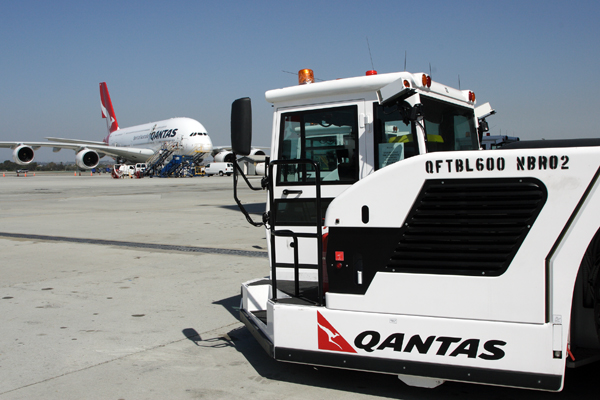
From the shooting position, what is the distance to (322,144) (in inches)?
170

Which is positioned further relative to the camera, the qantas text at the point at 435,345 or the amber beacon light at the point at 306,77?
the amber beacon light at the point at 306,77

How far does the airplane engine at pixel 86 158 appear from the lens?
1859 inches

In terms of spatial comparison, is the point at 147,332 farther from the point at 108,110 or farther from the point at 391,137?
the point at 108,110

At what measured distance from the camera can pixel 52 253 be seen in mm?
8992

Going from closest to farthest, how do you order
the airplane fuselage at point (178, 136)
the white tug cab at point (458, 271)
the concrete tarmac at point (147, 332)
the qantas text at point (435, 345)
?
the white tug cab at point (458, 271) → the qantas text at point (435, 345) → the concrete tarmac at point (147, 332) → the airplane fuselage at point (178, 136)

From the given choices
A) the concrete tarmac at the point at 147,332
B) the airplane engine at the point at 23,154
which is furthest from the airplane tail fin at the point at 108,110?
the concrete tarmac at the point at 147,332

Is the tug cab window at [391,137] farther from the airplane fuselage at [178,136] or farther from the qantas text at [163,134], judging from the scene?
the qantas text at [163,134]

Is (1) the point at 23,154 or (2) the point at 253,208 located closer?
(2) the point at 253,208

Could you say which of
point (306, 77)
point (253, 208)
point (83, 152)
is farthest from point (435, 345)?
point (83, 152)

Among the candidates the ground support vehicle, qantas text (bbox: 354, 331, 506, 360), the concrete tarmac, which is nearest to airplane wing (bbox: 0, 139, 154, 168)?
the ground support vehicle

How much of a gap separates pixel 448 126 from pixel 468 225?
1.83 meters

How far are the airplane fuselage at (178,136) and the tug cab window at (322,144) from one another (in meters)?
45.6

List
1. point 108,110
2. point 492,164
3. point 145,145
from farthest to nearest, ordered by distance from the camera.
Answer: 1. point 108,110
2. point 145,145
3. point 492,164

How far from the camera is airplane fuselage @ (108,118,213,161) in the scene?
161 ft
